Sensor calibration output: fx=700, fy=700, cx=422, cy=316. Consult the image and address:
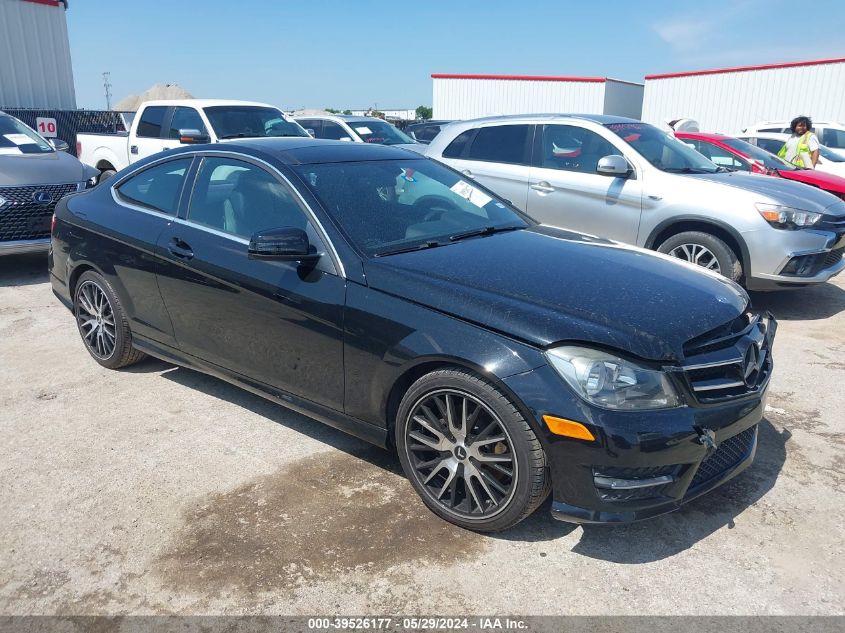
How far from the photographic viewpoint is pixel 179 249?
13.2 ft

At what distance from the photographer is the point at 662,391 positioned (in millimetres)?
2723

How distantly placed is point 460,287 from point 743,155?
8.85m

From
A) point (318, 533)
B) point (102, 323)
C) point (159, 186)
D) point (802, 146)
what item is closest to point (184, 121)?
point (102, 323)

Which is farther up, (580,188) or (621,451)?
(580,188)

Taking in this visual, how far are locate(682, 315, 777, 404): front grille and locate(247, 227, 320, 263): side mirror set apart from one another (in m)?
1.77

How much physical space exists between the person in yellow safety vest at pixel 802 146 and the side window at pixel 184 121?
30.1 feet

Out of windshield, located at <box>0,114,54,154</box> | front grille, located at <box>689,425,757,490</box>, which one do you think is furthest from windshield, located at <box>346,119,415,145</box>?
front grille, located at <box>689,425,757,490</box>

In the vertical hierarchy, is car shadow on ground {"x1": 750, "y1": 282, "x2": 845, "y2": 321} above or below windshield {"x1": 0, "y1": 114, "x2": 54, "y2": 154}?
below

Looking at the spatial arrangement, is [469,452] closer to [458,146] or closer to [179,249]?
[179,249]

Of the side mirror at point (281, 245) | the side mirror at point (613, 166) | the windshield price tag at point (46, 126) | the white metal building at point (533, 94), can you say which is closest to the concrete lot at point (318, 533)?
the side mirror at point (281, 245)

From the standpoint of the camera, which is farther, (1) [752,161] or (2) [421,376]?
(1) [752,161]

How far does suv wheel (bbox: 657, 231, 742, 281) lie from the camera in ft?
Answer: 20.3

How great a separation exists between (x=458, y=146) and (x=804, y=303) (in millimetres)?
3906

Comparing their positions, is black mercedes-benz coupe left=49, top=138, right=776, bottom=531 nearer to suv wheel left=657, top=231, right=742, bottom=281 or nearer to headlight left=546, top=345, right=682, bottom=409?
headlight left=546, top=345, right=682, bottom=409
